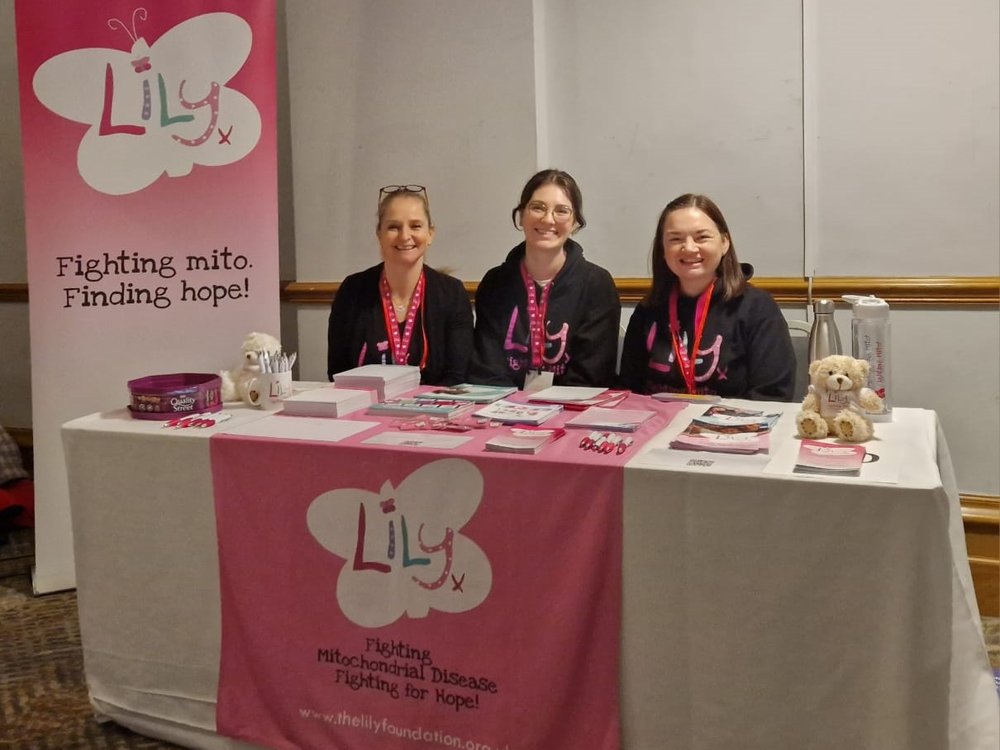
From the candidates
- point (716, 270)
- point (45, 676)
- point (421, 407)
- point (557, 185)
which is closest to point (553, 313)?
point (557, 185)

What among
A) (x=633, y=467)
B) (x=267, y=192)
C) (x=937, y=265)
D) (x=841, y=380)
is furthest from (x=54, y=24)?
(x=937, y=265)

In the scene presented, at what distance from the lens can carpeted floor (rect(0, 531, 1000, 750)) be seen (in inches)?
88.5

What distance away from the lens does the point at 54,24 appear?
9.10ft

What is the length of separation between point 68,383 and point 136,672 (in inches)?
42.0

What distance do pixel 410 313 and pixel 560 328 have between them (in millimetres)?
444

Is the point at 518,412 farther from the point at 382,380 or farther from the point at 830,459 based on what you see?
the point at 830,459

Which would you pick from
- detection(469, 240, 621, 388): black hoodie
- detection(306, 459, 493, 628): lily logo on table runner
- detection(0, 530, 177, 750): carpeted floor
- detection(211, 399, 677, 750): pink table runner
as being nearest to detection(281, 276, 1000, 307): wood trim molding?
detection(469, 240, 621, 388): black hoodie

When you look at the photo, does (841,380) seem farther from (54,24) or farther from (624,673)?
(54,24)

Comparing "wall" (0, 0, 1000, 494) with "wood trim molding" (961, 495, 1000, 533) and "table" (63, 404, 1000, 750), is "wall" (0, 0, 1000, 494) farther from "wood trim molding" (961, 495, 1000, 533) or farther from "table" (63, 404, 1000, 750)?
"table" (63, 404, 1000, 750)

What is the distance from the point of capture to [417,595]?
1889mm

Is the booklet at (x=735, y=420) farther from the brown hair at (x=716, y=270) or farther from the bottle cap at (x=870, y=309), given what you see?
the brown hair at (x=716, y=270)

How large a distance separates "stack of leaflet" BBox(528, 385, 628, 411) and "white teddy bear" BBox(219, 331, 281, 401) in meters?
0.69

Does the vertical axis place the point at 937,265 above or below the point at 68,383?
above

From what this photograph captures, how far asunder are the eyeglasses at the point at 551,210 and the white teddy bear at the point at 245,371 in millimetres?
772
